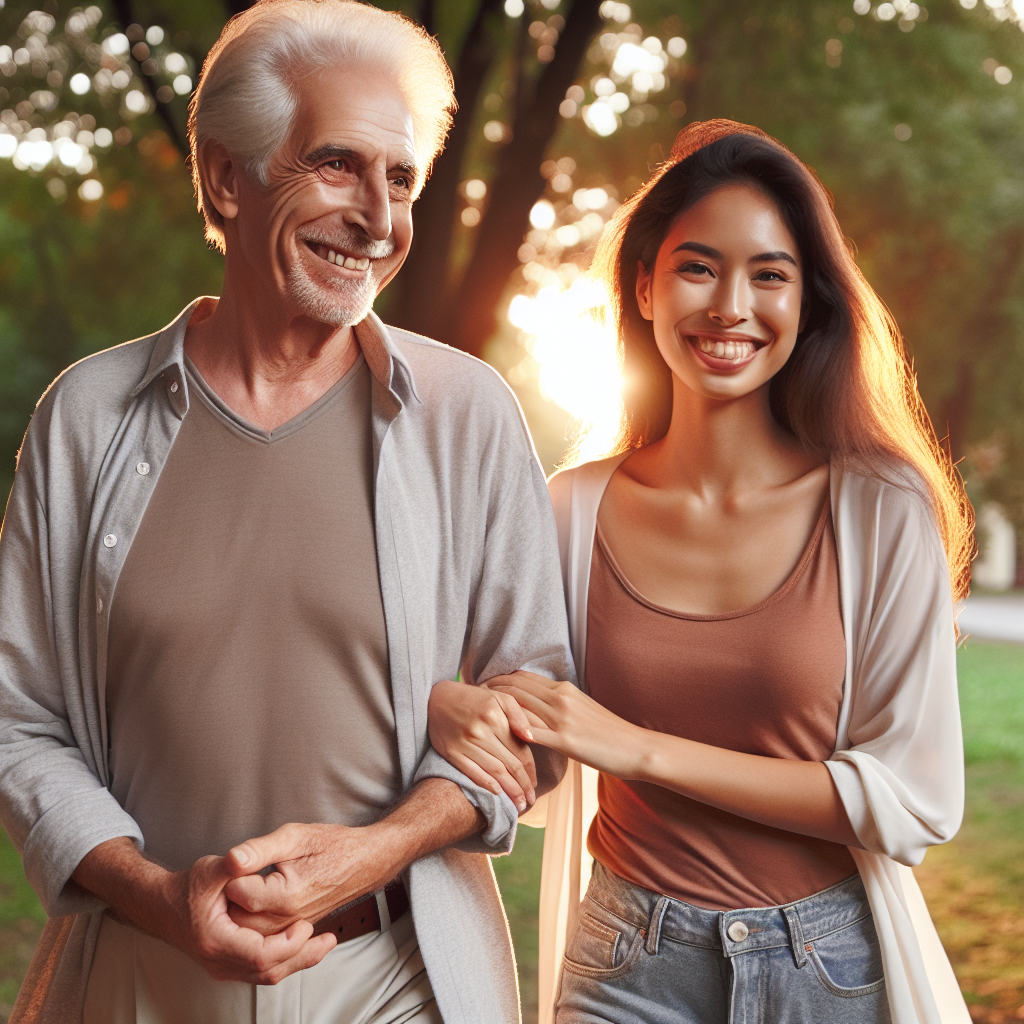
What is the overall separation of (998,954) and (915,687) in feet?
15.8

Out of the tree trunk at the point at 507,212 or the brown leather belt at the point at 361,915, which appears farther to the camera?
the tree trunk at the point at 507,212

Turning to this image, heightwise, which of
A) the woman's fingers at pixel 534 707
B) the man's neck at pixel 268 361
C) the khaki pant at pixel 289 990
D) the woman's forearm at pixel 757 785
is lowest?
the khaki pant at pixel 289 990

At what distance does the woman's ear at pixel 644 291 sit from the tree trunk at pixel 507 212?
11.8 feet

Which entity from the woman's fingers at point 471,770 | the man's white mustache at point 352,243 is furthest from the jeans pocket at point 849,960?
the man's white mustache at point 352,243

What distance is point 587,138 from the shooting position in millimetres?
12227

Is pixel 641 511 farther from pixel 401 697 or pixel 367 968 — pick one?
pixel 367 968

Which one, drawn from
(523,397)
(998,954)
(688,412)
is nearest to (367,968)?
(688,412)

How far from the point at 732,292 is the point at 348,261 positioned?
785mm

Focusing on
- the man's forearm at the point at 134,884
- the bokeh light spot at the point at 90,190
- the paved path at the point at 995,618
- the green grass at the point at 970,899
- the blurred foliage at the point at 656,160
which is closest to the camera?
the man's forearm at the point at 134,884

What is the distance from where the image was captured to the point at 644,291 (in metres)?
2.76

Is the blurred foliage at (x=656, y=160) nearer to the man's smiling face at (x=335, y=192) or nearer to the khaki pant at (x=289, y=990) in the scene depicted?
the man's smiling face at (x=335, y=192)

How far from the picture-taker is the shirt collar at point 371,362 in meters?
2.37

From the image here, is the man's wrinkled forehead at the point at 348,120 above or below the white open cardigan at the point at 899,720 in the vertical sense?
above

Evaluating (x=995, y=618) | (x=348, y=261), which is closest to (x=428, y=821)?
(x=348, y=261)
